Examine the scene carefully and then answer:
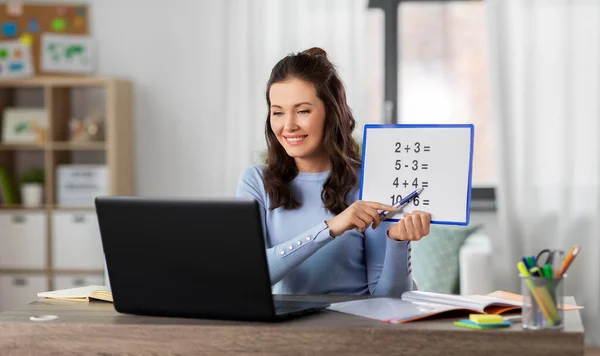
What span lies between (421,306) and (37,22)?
4.04 m

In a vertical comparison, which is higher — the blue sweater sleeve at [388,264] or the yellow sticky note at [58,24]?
the yellow sticky note at [58,24]

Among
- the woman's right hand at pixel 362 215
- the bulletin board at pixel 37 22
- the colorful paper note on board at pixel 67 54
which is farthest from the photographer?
the bulletin board at pixel 37 22

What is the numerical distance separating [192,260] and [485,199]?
3749 millimetres

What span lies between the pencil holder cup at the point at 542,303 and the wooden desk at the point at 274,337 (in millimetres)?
23


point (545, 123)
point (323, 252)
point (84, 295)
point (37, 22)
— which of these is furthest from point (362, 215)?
point (37, 22)

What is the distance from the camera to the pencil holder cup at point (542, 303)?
1459 mm

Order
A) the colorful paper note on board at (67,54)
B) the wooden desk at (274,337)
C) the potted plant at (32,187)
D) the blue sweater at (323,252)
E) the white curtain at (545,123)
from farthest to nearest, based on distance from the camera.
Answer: the colorful paper note on board at (67,54) → the potted plant at (32,187) → the white curtain at (545,123) → the blue sweater at (323,252) → the wooden desk at (274,337)

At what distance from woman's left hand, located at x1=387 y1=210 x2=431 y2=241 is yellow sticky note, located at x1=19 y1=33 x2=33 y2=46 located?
12.4ft

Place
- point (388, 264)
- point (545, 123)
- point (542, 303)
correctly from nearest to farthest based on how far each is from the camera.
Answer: point (542, 303) < point (388, 264) < point (545, 123)

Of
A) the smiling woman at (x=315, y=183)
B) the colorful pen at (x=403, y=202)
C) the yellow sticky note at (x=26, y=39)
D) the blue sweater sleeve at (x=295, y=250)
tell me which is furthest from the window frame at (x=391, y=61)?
the colorful pen at (x=403, y=202)

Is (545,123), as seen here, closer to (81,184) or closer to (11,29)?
(81,184)

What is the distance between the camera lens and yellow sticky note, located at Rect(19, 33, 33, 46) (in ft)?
16.7

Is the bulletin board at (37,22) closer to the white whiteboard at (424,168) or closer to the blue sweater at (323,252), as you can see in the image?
the blue sweater at (323,252)

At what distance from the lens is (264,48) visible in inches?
196
